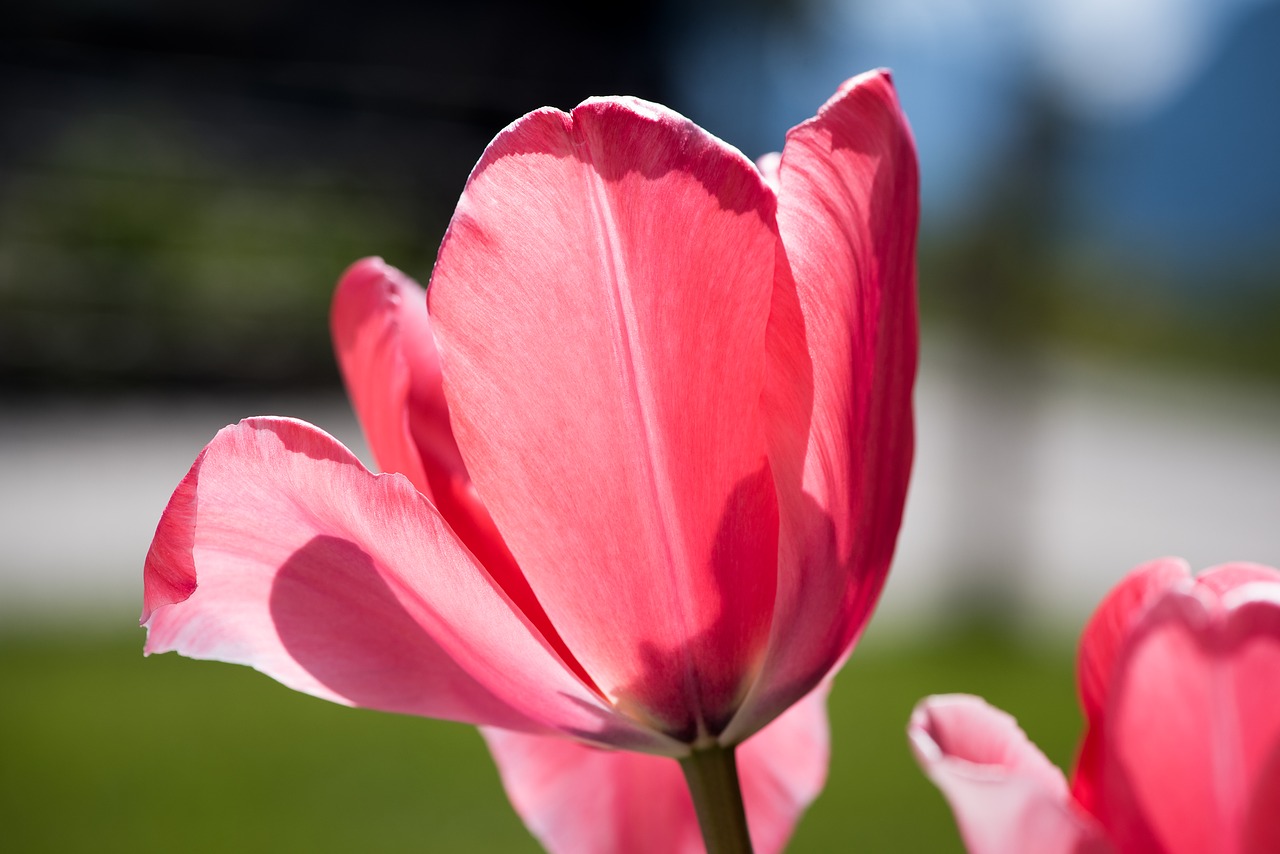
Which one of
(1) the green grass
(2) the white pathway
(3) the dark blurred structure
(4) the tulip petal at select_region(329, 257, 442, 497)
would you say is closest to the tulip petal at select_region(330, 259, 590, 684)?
(4) the tulip petal at select_region(329, 257, 442, 497)

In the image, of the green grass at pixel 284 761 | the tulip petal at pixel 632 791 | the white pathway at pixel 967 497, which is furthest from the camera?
the white pathway at pixel 967 497

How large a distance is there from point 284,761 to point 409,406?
3078 mm

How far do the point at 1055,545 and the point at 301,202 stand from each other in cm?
453

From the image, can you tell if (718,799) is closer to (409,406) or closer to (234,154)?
(409,406)

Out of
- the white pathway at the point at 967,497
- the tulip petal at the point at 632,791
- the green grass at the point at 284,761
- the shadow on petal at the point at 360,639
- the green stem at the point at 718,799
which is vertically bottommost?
the white pathway at the point at 967,497

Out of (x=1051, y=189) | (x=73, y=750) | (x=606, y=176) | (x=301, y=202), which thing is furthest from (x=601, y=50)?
(x=606, y=176)

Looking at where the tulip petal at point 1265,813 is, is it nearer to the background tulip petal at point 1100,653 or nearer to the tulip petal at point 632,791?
the background tulip petal at point 1100,653

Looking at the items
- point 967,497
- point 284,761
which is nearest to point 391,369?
point 284,761

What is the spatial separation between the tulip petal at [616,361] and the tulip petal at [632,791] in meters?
0.08

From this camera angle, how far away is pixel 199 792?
9.37 ft

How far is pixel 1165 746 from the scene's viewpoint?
0.18m

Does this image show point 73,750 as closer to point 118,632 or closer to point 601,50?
point 118,632

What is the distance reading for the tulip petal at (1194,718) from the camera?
17cm

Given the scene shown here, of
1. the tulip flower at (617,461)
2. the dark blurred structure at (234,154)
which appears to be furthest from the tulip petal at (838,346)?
the dark blurred structure at (234,154)
